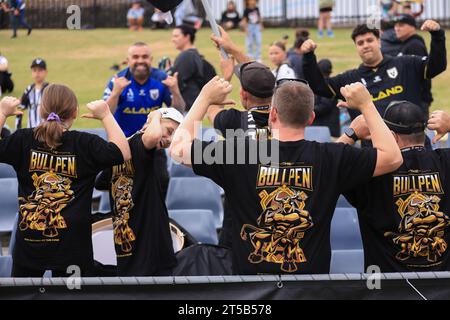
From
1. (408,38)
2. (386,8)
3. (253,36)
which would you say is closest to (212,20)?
(408,38)

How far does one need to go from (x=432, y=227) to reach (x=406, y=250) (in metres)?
0.19

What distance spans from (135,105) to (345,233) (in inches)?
88.9

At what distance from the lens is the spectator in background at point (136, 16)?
25922mm

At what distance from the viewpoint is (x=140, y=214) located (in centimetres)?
514

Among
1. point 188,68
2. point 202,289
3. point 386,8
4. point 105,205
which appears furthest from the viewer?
point 386,8

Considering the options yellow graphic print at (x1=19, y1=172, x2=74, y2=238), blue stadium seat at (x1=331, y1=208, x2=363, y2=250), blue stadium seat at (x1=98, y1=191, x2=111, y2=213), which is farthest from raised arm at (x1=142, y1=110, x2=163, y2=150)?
blue stadium seat at (x1=98, y1=191, x2=111, y2=213)

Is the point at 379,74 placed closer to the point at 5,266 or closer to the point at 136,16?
the point at 5,266

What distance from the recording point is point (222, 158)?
432cm

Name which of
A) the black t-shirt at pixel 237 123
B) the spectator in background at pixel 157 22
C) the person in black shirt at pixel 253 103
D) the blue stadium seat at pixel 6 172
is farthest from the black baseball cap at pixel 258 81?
the spectator in background at pixel 157 22

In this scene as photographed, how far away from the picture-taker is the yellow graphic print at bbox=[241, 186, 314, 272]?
4.30 meters

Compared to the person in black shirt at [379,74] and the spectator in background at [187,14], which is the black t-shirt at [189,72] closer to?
the person in black shirt at [379,74]

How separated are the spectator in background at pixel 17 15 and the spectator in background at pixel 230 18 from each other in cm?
564

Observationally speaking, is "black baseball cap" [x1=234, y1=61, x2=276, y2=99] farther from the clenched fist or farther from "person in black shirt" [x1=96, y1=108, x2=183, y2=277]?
the clenched fist

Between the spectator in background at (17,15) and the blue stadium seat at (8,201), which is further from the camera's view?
the spectator in background at (17,15)
